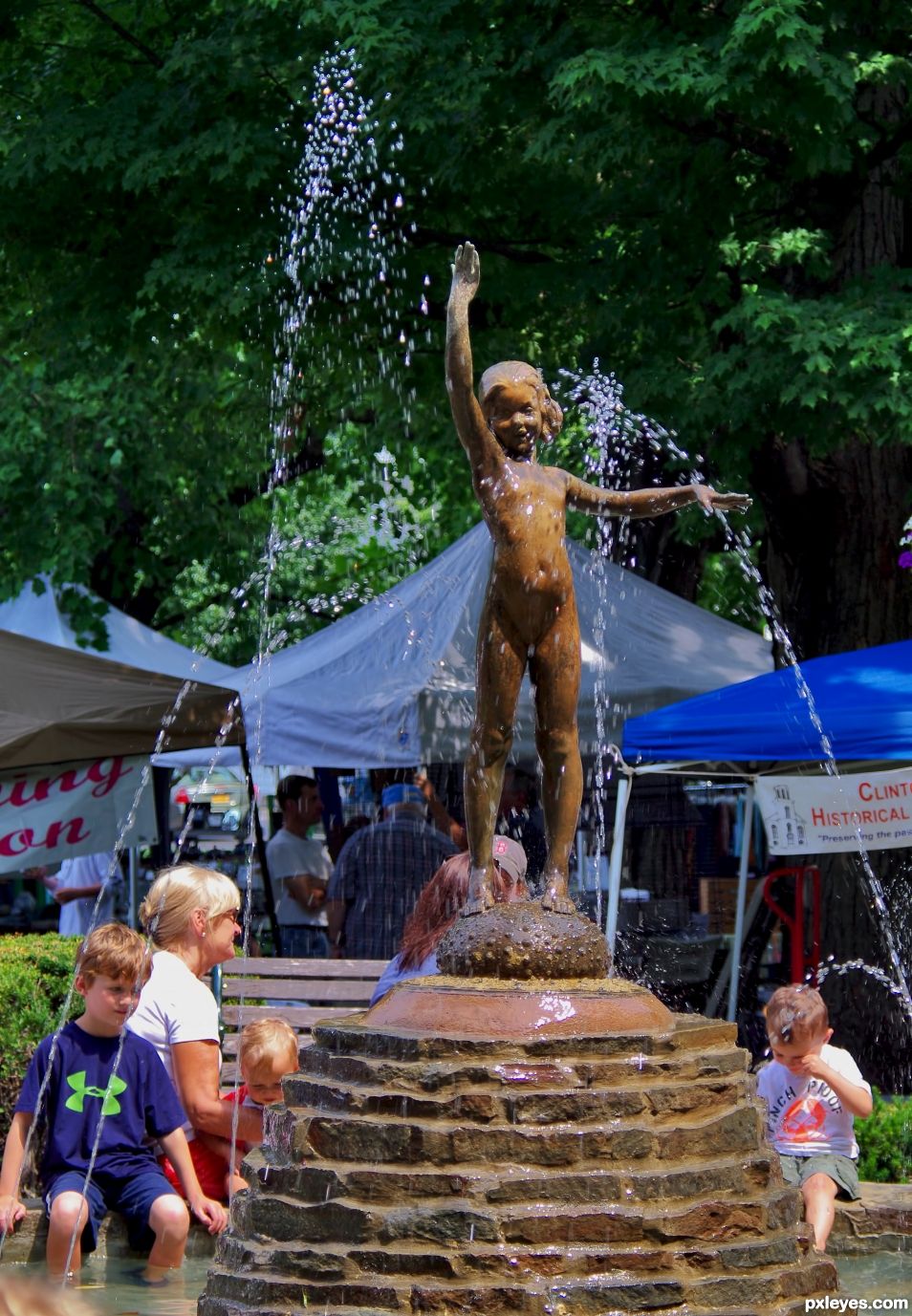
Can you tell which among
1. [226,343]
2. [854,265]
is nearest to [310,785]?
[226,343]

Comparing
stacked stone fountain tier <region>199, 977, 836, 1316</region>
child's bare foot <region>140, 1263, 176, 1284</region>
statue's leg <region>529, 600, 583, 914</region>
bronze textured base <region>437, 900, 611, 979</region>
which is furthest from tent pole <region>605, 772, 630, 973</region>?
stacked stone fountain tier <region>199, 977, 836, 1316</region>

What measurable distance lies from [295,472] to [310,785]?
318 inches

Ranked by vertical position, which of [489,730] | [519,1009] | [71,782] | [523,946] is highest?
[71,782]

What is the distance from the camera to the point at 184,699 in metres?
11.2

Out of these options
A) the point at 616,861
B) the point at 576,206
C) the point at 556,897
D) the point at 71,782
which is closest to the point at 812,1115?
the point at 556,897

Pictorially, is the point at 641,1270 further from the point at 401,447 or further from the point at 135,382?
the point at 135,382

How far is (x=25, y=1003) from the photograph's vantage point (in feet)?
27.9

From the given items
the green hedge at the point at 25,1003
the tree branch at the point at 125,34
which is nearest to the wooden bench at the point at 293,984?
the green hedge at the point at 25,1003

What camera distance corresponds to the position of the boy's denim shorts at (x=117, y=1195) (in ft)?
18.1

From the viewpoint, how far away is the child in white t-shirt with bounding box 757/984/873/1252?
6.29 m

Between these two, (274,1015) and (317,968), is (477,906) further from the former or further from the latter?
(317,968)

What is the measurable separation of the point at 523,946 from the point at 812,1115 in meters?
2.08

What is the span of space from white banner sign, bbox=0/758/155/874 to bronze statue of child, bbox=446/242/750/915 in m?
6.24

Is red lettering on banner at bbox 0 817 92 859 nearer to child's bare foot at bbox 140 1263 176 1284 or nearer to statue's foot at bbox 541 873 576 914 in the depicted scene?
child's bare foot at bbox 140 1263 176 1284
